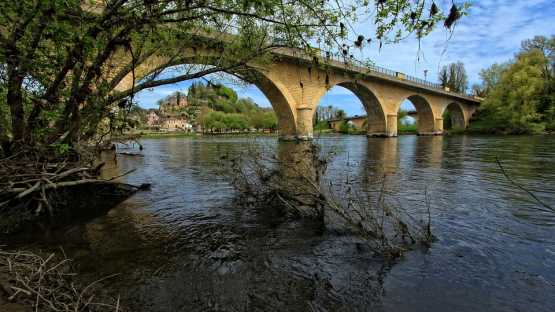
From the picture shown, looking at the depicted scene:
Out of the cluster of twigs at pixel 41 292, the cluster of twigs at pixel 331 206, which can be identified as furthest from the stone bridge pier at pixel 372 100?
the cluster of twigs at pixel 41 292

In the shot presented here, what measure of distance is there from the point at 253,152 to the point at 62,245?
11.2 feet

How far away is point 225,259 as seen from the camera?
401 centimetres

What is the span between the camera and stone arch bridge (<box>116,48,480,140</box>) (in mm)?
28125

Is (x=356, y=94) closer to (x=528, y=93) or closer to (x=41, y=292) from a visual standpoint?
(x=528, y=93)

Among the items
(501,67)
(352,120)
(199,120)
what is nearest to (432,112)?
(501,67)

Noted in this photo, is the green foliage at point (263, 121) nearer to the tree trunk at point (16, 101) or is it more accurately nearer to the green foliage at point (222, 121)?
the green foliage at point (222, 121)

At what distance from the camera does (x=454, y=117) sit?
2648 inches

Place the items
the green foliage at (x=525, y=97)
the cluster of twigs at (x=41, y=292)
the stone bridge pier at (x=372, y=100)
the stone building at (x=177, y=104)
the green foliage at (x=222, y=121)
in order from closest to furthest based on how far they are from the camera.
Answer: the cluster of twigs at (x=41, y=292) < the stone building at (x=177, y=104) < the stone bridge pier at (x=372, y=100) < the green foliage at (x=525, y=97) < the green foliage at (x=222, y=121)

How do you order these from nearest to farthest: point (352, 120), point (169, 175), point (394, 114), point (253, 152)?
point (253, 152) < point (169, 175) < point (394, 114) < point (352, 120)

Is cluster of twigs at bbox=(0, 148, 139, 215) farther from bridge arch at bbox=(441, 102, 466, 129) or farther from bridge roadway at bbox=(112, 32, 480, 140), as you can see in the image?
bridge arch at bbox=(441, 102, 466, 129)

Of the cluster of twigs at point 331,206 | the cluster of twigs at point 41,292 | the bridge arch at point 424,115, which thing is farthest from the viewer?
the bridge arch at point 424,115

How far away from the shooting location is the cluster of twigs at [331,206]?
4.16 metres

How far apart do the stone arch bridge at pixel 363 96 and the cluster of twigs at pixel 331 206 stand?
2.06m

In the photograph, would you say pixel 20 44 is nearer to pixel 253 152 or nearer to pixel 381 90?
pixel 253 152
